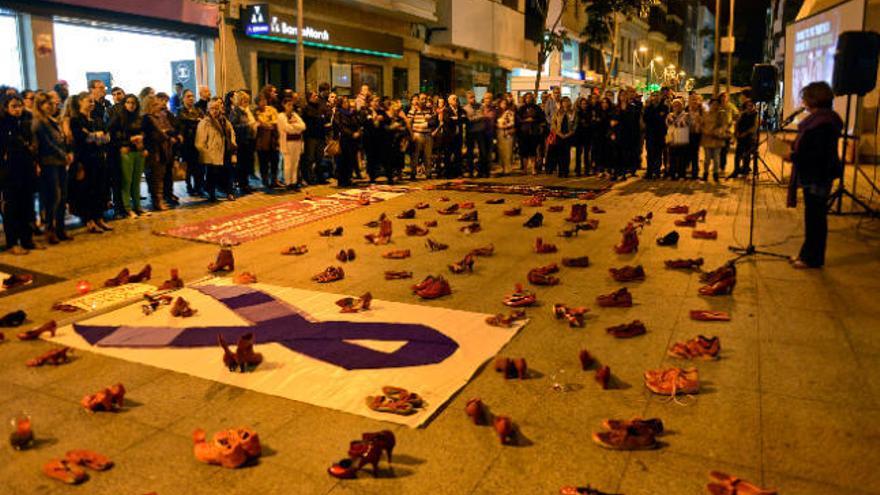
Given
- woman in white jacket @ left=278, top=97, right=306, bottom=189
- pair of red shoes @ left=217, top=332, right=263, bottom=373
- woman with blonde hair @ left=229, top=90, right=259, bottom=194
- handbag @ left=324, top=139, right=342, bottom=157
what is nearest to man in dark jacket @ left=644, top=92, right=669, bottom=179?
handbag @ left=324, top=139, right=342, bottom=157

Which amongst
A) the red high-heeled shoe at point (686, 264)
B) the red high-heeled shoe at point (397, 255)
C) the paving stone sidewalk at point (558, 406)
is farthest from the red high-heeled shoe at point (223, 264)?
the red high-heeled shoe at point (686, 264)

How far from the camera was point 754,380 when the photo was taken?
5180 millimetres

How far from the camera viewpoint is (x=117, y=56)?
17234mm

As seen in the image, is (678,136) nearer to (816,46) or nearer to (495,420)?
(816,46)

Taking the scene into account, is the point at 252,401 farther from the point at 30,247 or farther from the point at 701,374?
the point at 30,247

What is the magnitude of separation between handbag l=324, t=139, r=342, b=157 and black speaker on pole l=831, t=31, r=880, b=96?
31.8 feet

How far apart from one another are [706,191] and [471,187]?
194 inches

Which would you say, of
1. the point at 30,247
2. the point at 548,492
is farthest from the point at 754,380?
the point at 30,247

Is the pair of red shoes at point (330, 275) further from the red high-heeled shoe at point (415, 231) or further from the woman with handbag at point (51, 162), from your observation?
the woman with handbag at point (51, 162)

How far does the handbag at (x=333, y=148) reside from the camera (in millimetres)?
16141

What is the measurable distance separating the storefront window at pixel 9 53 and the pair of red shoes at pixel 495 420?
13.7m

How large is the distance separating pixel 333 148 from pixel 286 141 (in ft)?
3.66

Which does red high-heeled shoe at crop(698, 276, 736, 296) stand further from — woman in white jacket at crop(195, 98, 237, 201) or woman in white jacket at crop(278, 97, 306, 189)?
woman in white jacket at crop(278, 97, 306, 189)

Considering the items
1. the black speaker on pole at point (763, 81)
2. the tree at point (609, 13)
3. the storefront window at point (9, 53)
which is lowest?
the black speaker on pole at point (763, 81)
